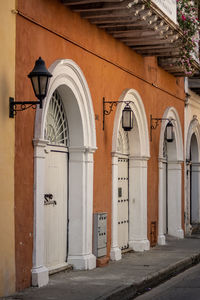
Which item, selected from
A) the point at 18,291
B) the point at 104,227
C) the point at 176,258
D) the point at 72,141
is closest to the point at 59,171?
the point at 72,141

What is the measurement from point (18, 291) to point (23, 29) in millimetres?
3449

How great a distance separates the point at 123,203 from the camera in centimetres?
1384

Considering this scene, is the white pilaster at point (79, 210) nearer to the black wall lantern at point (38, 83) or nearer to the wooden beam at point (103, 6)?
the wooden beam at point (103, 6)

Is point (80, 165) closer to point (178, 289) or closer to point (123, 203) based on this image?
point (178, 289)

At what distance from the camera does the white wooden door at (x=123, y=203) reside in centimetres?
1359

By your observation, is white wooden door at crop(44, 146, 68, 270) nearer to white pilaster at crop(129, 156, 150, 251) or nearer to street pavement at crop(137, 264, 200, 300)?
street pavement at crop(137, 264, 200, 300)

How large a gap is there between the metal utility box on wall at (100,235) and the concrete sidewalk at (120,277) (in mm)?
299

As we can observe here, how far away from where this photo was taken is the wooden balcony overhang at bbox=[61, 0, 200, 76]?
10.7 metres

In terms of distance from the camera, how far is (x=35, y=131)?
29.9 ft

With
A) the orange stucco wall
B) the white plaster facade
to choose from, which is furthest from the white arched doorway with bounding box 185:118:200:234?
the orange stucco wall

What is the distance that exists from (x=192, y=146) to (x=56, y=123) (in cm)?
1139

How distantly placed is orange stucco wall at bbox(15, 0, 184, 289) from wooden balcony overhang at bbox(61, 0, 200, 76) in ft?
0.59

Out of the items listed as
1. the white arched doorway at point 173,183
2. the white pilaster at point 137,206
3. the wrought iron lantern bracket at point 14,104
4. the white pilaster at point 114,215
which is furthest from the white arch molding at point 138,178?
the wrought iron lantern bracket at point 14,104

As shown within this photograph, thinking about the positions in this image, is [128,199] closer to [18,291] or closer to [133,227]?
[133,227]
